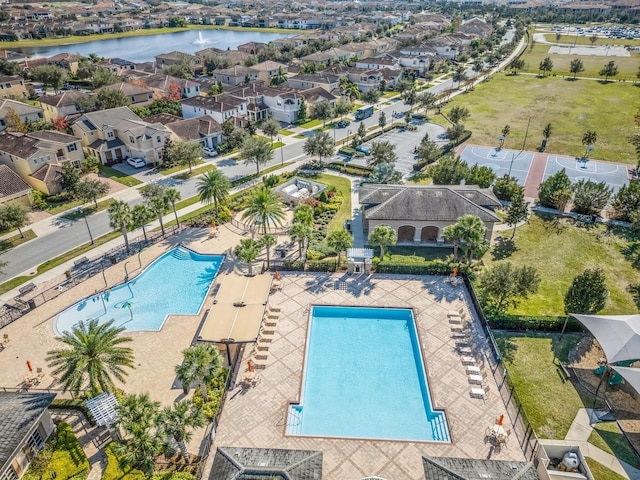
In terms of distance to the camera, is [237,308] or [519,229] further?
[519,229]

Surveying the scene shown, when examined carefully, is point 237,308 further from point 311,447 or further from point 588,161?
point 588,161

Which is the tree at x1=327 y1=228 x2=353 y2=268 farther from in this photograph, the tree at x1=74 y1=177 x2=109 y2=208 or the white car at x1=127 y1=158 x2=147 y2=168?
the white car at x1=127 y1=158 x2=147 y2=168

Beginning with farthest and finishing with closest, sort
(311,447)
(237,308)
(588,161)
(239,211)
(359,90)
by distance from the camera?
(359,90) → (588,161) → (239,211) → (237,308) → (311,447)

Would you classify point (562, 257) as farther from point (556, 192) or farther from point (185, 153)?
point (185, 153)

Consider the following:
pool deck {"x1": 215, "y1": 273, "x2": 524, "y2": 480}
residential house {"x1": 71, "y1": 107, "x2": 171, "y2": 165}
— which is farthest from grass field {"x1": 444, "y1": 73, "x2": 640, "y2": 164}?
residential house {"x1": 71, "y1": 107, "x2": 171, "y2": 165}

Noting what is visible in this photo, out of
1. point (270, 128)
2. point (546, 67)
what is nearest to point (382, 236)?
point (270, 128)

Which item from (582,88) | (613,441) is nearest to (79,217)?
(613,441)
